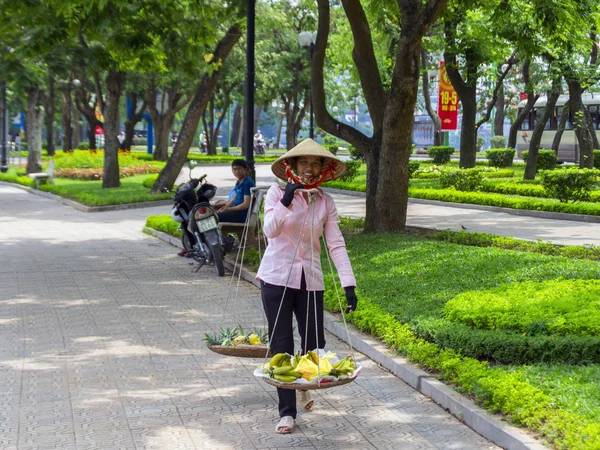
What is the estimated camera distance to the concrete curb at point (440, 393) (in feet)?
17.9

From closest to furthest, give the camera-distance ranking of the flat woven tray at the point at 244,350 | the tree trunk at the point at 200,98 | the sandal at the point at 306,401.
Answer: the flat woven tray at the point at 244,350 < the sandal at the point at 306,401 < the tree trunk at the point at 200,98

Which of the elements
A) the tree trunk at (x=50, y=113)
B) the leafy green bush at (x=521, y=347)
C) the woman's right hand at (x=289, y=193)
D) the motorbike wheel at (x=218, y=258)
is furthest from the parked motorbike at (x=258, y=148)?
the woman's right hand at (x=289, y=193)

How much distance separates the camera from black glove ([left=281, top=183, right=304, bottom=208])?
587cm

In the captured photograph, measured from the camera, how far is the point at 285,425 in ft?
19.2

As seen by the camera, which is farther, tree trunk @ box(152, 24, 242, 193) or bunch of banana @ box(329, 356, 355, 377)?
tree trunk @ box(152, 24, 242, 193)

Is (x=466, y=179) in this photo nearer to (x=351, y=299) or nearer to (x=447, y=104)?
(x=447, y=104)

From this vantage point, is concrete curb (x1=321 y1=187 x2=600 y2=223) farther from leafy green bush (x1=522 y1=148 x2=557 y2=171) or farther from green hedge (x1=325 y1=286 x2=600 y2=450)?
green hedge (x1=325 y1=286 x2=600 y2=450)

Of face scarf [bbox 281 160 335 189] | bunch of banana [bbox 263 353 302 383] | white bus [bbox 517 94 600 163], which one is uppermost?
white bus [bbox 517 94 600 163]

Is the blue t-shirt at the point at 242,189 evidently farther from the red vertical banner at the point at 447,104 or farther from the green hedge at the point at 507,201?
the red vertical banner at the point at 447,104

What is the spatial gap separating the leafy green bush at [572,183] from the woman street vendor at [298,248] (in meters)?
16.6

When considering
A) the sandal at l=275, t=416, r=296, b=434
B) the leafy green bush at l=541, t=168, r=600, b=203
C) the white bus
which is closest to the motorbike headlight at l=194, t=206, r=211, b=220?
the sandal at l=275, t=416, r=296, b=434

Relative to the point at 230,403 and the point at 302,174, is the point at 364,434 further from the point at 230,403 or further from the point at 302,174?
the point at 302,174

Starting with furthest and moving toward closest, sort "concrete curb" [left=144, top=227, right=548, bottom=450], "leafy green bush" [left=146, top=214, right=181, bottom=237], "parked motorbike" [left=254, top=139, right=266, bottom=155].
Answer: "parked motorbike" [left=254, top=139, right=266, bottom=155]
"leafy green bush" [left=146, top=214, right=181, bottom=237]
"concrete curb" [left=144, top=227, right=548, bottom=450]

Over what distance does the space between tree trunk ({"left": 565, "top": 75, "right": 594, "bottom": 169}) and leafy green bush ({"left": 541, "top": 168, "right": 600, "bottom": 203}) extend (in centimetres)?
748
